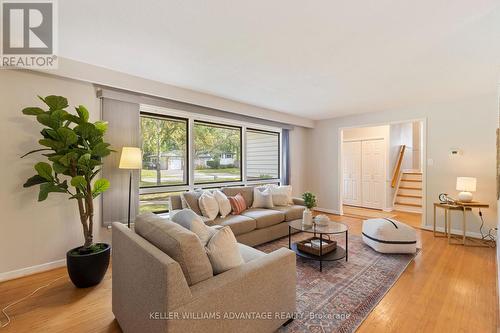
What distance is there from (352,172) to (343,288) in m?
5.00

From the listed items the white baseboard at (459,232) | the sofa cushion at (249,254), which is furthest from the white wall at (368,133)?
the sofa cushion at (249,254)

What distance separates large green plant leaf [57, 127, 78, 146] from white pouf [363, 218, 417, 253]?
3839 mm

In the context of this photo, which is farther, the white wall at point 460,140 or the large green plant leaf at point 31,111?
the white wall at point 460,140

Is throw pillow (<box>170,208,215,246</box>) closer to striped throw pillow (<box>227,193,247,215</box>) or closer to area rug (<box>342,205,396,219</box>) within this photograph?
striped throw pillow (<box>227,193,247,215</box>)

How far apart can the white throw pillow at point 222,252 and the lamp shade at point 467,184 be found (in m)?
4.09

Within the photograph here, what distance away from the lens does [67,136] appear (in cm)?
231

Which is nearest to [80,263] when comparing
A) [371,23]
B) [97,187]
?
[97,187]

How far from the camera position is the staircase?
6.02 meters

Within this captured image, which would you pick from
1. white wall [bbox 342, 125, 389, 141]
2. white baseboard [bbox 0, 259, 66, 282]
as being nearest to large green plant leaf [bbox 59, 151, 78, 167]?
white baseboard [bbox 0, 259, 66, 282]

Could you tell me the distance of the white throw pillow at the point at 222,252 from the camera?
1.52 m

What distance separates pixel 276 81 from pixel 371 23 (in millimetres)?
1514

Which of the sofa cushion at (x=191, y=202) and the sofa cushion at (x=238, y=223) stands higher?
the sofa cushion at (x=191, y=202)

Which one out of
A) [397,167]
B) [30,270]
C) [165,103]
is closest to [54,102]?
[165,103]

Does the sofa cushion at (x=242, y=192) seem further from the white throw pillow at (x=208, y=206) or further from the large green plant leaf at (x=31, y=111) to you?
the large green plant leaf at (x=31, y=111)
